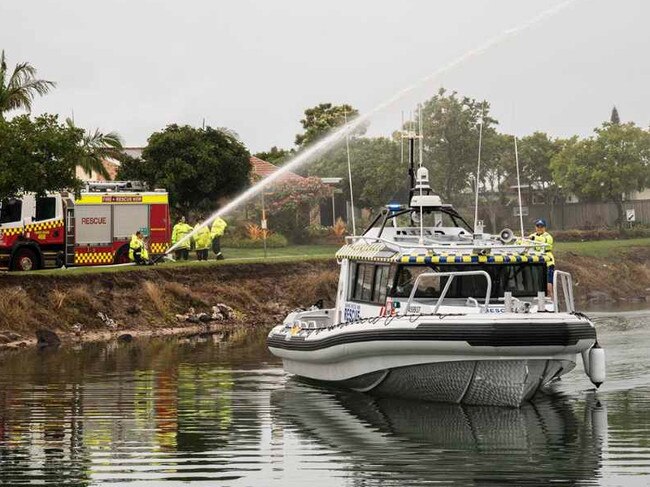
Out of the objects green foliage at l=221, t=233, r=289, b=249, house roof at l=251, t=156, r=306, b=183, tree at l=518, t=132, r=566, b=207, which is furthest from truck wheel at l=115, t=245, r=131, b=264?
tree at l=518, t=132, r=566, b=207

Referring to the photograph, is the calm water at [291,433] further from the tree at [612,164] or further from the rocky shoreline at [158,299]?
the tree at [612,164]

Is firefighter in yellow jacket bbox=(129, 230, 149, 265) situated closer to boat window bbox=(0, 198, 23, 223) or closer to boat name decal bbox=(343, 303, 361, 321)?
boat window bbox=(0, 198, 23, 223)

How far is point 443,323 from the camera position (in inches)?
881

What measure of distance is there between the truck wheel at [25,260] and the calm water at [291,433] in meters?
14.5

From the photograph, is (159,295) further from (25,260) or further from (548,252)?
(548,252)

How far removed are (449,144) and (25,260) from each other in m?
31.6

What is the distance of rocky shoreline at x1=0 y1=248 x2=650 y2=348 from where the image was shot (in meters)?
40.2

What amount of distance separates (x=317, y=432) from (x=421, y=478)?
451 cm

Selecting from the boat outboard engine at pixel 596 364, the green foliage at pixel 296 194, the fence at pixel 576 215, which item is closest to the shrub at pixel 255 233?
the green foliage at pixel 296 194

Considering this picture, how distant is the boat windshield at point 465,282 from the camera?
80.5ft

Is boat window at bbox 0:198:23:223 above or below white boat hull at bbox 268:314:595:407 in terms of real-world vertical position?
Answer: above

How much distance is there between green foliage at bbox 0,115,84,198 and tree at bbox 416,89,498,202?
107 feet

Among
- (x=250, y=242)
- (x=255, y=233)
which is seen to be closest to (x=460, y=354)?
(x=250, y=242)

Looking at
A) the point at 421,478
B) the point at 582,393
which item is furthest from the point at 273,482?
the point at 582,393
